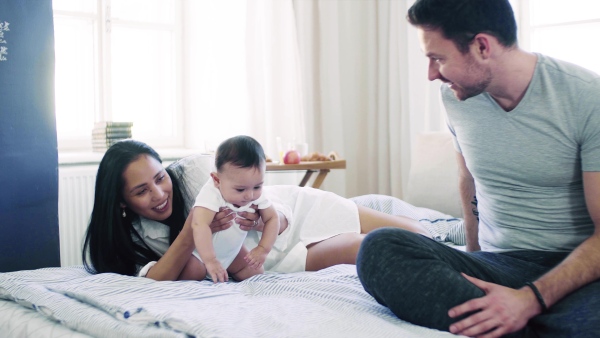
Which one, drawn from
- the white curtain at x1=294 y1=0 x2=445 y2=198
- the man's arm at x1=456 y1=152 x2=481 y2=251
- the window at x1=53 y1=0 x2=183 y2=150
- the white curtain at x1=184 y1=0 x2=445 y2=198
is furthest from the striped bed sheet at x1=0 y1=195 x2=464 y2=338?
→ the white curtain at x1=294 y1=0 x2=445 y2=198

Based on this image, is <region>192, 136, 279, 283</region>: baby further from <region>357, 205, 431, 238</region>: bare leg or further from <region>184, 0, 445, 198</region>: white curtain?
<region>184, 0, 445, 198</region>: white curtain

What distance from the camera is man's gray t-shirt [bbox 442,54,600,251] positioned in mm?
1468

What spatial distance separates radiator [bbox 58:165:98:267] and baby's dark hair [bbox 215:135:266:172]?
1.62 metres

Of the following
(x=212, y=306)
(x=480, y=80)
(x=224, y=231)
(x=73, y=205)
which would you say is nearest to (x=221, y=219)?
(x=224, y=231)

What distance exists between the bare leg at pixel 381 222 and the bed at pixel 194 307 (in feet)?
1.48

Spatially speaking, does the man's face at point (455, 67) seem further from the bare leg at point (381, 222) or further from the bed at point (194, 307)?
the bare leg at point (381, 222)

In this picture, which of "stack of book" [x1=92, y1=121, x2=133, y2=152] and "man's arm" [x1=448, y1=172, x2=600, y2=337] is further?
"stack of book" [x1=92, y1=121, x2=133, y2=152]

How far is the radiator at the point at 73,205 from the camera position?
320 cm

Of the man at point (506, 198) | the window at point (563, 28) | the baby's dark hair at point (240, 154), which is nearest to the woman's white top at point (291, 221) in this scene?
the baby's dark hair at point (240, 154)

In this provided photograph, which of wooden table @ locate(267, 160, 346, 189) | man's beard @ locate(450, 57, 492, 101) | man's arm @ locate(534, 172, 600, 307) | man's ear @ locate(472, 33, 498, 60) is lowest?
man's arm @ locate(534, 172, 600, 307)

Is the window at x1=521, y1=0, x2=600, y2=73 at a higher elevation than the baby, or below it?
higher

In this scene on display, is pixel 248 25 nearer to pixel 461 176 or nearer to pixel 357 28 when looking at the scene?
pixel 357 28

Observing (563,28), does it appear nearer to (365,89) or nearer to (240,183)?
(365,89)

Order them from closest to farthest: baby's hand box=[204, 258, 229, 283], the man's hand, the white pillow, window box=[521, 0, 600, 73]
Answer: the man's hand < baby's hand box=[204, 258, 229, 283] < the white pillow < window box=[521, 0, 600, 73]
